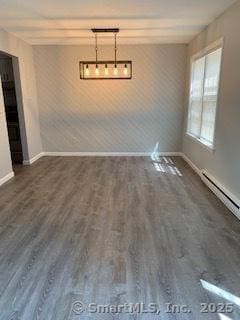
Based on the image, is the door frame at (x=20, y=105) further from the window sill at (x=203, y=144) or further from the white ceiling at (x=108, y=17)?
the window sill at (x=203, y=144)

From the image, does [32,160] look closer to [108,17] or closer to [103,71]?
[103,71]

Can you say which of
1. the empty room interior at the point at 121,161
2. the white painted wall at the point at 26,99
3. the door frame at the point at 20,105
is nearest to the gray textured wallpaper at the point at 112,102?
the empty room interior at the point at 121,161

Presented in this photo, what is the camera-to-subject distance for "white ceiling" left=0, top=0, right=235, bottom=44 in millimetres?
2992

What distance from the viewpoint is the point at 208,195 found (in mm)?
3611

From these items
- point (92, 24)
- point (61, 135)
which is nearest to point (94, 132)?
point (61, 135)

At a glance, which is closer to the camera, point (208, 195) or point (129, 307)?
point (129, 307)

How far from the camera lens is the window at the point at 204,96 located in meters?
3.86

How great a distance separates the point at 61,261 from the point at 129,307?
0.77m

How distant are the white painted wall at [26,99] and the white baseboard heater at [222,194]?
351cm

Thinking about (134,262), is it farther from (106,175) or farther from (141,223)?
(106,175)

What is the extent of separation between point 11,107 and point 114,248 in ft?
14.5

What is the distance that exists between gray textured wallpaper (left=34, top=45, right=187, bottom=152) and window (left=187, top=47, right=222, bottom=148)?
66 cm

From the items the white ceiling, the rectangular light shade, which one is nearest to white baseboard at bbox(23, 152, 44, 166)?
the rectangular light shade

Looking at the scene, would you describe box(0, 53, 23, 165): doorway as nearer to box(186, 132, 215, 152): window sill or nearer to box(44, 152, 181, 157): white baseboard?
box(44, 152, 181, 157): white baseboard
